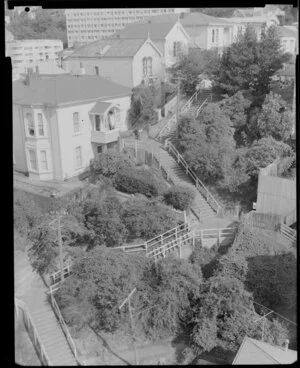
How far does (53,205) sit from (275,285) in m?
2.96

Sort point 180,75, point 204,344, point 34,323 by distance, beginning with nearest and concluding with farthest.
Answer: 1. point 204,344
2. point 34,323
3. point 180,75

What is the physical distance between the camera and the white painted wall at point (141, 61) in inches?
283

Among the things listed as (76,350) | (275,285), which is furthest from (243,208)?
(76,350)

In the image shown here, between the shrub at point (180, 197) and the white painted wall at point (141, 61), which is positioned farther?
the white painted wall at point (141, 61)

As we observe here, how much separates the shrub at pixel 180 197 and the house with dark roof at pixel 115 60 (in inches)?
79.0

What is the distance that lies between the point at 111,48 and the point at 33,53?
1.21 metres

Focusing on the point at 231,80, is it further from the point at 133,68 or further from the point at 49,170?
the point at 49,170

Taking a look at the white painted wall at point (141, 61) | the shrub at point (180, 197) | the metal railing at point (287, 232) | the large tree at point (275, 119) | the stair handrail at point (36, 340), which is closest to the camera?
the stair handrail at point (36, 340)

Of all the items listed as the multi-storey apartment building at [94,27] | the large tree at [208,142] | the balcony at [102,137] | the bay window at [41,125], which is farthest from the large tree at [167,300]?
the multi-storey apartment building at [94,27]

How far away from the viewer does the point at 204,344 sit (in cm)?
429

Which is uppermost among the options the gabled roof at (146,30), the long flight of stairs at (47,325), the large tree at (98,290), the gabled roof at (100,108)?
the gabled roof at (146,30)

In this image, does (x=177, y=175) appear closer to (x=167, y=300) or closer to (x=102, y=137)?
(x=102, y=137)

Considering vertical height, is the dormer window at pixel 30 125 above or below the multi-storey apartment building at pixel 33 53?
below

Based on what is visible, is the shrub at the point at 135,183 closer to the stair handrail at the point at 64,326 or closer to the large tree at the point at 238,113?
the large tree at the point at 238,113
